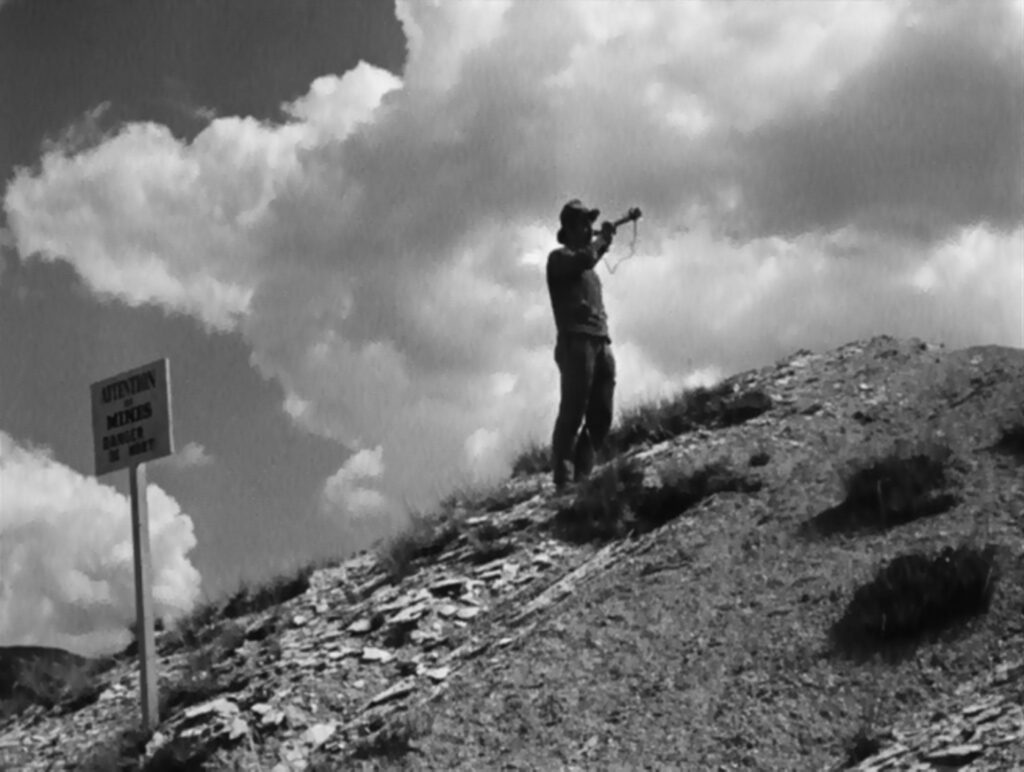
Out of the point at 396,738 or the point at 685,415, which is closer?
the point at 396,738

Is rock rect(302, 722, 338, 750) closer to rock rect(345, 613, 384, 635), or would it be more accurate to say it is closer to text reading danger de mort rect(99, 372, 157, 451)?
rock rect(345, 613, 384, 635)

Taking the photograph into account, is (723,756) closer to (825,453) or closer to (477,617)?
(477,617)

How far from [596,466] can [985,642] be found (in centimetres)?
680

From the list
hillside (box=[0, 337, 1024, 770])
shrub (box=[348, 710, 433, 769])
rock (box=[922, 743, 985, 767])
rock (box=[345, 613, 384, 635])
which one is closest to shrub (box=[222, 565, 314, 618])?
hillside (box=[0, 337, 1024, 770])

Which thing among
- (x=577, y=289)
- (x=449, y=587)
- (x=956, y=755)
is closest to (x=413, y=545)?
(x=449, y=587)

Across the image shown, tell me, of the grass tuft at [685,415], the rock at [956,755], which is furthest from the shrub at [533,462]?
the rock at [956,755]

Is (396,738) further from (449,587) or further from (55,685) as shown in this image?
(55,685)

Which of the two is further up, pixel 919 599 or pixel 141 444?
pixel 141 444

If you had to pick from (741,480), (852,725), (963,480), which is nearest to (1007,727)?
(852,725)

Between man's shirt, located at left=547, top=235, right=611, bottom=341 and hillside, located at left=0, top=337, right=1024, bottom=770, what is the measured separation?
4.87 ft

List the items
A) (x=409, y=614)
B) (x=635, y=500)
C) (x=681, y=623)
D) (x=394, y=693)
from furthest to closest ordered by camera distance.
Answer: (x=635, y=500) → (x=409, y=614) → (x=394, y=693) → (x=681, y=623)

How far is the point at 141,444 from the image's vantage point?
12.1 m

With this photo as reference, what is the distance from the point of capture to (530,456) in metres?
18.3

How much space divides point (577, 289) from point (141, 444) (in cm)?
465
